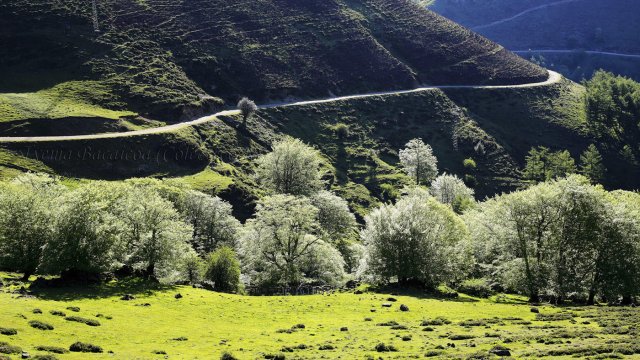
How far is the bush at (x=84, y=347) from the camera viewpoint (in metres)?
54.6

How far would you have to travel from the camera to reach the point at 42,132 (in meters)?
170

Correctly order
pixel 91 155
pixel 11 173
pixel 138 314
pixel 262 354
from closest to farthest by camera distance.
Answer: pixel 262 354 → pixel 138 314 → pixel 11 173 → pixel 91 155

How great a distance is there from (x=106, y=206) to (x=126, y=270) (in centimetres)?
1004

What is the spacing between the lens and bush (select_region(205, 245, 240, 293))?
4060 inches

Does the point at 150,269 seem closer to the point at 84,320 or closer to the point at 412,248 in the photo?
the point at 84,320

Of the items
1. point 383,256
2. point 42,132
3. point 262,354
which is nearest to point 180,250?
point 383,256

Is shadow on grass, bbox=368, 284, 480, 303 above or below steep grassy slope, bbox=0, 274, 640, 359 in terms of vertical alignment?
above

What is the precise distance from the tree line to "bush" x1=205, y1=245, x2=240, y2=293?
0.58 ft

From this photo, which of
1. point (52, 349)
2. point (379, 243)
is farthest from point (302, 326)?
point (379, 243)

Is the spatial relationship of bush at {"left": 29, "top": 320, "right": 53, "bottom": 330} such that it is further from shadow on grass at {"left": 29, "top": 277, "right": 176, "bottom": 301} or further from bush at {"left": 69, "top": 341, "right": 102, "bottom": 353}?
shadow on grass at {"left": 29, "top": 277, "right": 176, "bottom": 301}

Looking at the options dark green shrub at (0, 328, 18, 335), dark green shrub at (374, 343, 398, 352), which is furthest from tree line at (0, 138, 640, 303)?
dark green shrub at (374, 343, 398, 352)

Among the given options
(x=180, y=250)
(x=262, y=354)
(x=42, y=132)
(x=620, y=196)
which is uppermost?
(x=42, y=132)

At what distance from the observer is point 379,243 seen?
100438 mm

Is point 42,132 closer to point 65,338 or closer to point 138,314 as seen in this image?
point 138,314
